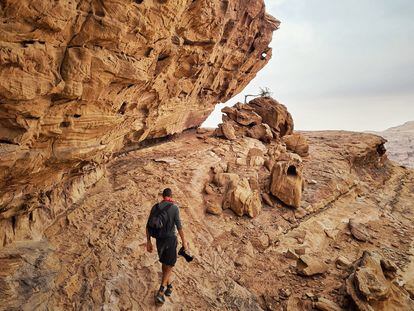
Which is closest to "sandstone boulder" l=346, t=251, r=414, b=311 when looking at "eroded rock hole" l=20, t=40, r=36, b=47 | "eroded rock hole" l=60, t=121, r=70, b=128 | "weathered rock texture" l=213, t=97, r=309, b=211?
"weathered rock texture" l=213, t=97, r=309, b=211

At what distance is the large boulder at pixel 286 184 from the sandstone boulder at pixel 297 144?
5281mm

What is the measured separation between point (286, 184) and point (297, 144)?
6.35 meters

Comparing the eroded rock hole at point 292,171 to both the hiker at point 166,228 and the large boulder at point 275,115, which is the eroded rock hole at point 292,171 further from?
the hiker at point 166,228

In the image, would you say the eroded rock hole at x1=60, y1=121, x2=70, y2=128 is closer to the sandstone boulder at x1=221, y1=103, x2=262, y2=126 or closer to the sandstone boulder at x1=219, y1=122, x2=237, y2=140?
the sandstone boulder at x1=219, y1=122, x2=237, y2=140

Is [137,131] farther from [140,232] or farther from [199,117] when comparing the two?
[199,117]

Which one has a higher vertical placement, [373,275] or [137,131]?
[137,131]

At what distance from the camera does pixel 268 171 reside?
1206 cm

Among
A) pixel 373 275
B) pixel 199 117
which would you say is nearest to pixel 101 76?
pixel 373 275

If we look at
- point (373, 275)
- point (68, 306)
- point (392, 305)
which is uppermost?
point (373, 275)

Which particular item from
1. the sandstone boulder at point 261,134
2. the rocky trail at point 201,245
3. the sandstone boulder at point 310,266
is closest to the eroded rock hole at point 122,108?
the rocky trail at point 201,245

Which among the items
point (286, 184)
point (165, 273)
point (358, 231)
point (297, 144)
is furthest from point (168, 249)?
point (297, 144)

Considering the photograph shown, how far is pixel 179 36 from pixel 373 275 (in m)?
9.14

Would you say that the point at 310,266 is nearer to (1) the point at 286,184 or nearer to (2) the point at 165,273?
(1) the point at 286,184

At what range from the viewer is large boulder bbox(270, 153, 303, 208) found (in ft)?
34.5
